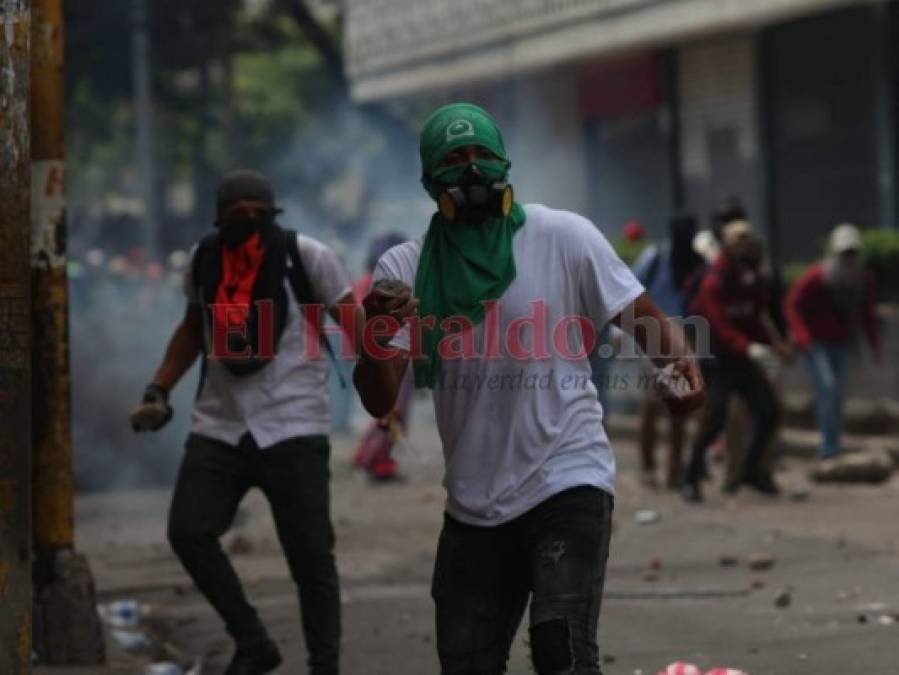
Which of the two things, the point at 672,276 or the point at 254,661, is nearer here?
the point at 254,661

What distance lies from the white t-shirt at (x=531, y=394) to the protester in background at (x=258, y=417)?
5.83ft

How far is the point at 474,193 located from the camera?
16.6 feet

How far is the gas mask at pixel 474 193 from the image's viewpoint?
5074mm

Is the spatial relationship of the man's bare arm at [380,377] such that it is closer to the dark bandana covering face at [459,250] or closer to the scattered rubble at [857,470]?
the dark bandana covering face at [459,250]

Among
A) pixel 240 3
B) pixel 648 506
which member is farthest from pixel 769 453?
pixel 240 3

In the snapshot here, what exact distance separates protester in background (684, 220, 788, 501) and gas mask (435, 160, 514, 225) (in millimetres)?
7862

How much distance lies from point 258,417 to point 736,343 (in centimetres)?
637

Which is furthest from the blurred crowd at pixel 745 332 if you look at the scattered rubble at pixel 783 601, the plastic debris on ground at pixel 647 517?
the scattered rubble at pixel 783 601

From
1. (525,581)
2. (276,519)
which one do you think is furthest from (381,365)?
(276,519)

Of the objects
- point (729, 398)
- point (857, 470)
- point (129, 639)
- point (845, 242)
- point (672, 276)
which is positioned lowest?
point (129, 639)

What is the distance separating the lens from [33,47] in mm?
7605

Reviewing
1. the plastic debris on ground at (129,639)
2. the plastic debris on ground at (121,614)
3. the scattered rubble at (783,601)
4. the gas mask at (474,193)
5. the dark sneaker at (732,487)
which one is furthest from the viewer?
the dark sneaker at (732,487)

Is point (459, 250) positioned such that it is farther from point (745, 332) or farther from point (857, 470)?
point (857, 470)

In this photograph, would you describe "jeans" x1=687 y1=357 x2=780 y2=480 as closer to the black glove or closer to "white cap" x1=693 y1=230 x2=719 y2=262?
"white cap" x1=693 y1=230 x2=719 y2=262
